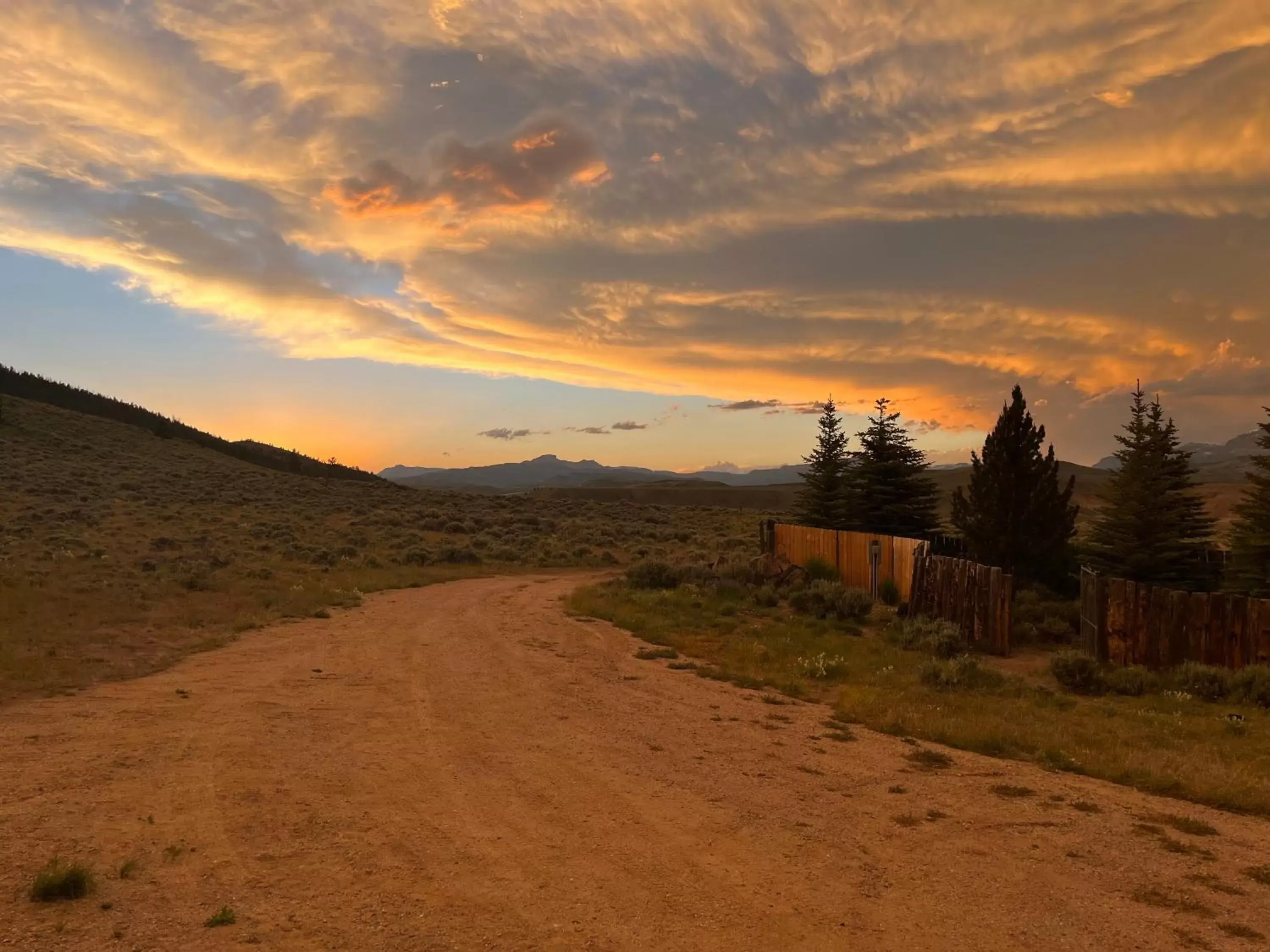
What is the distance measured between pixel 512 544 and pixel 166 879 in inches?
1207

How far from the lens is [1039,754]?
27.9 feet

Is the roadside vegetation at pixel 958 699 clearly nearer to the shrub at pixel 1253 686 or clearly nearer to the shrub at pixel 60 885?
the shrub at pixel 1253 686

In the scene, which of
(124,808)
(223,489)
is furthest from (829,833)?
(223,489)

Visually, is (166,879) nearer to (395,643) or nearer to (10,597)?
(395,643)

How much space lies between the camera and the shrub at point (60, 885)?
16.2 ft

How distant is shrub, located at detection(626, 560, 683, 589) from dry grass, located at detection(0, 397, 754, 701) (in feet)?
23.1

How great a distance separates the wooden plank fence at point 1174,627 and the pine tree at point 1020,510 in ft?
23.5

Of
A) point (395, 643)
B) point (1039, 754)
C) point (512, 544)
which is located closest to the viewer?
point (1039, 754)

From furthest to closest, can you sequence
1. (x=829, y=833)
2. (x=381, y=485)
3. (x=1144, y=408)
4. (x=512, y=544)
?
(x=381, y=485), (x=512, y=544), (x=1144, y=408), (x=829, y=833)

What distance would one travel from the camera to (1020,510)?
2081cm

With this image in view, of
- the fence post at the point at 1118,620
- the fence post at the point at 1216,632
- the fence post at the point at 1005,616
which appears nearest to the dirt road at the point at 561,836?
the fence post at the point at 1005,616

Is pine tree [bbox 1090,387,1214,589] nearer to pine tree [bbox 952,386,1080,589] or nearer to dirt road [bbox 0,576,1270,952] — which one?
pine tree [bbox 952,386,1080,589]

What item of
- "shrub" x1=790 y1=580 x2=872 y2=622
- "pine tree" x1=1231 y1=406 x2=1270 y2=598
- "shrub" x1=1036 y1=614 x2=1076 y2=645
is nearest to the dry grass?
"shrub" x1=790 y1=580 x2=872 y2=622

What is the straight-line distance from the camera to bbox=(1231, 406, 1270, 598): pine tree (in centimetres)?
1808
